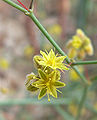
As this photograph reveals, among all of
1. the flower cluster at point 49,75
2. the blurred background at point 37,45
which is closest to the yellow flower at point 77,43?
the flower cluster at point 49,75

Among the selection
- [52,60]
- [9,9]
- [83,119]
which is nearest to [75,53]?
[52,60]

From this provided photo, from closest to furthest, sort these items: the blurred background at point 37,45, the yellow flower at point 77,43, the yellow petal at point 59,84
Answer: the yellow petal at point 59,84 → the yellow flower at point 77,43 → the blurred background at point 37,45

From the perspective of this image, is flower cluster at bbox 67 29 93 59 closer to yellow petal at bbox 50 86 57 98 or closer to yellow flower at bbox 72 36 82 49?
yellow flower at bbox 72 36 82 49

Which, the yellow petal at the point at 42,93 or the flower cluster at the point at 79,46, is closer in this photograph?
the yellow petal at the point at 42,93

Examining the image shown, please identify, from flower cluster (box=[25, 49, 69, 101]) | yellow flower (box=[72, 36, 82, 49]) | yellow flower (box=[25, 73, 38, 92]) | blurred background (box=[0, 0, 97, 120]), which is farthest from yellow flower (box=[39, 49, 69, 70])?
blurred background (box=[0, 0, 97, 120])

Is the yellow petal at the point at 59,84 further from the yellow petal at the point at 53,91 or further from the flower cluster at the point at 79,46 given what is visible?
the flower cluster at the point at 79,46

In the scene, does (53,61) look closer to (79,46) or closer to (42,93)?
(42,93)

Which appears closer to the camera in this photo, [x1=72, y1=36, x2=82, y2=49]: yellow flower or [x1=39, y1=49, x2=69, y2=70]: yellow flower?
[x1=39, y1=49, x2=69, y2=70]: yellow flower
